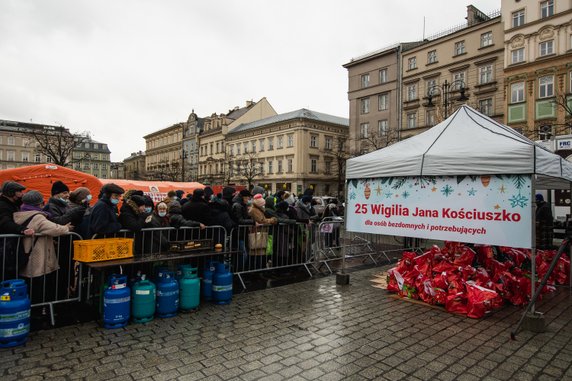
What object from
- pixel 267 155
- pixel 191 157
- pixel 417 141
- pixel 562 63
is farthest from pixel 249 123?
pixel 417 141

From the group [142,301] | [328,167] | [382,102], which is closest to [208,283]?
[142,301]

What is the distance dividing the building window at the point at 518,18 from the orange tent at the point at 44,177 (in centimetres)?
3490

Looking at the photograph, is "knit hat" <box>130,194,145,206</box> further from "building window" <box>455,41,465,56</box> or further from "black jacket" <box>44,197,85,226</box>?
"building window" <box>455,41,465,56</box>

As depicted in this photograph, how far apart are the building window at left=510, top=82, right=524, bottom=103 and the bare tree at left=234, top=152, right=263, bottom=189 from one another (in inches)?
1442

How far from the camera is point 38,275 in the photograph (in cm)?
508

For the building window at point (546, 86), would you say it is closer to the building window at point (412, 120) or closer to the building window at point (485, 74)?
the building window at point (485, 74)

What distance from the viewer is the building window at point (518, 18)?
30891mm

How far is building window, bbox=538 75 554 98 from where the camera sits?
29059 mm

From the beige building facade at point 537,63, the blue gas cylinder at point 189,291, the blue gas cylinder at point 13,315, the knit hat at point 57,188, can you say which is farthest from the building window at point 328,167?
the blue gas cylinder at point 13,315

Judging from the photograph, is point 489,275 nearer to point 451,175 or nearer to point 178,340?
point 451,175

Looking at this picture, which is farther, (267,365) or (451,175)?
(451,175)

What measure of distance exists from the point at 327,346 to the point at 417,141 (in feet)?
14.6

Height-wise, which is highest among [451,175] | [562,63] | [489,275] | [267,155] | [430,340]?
[562,63]

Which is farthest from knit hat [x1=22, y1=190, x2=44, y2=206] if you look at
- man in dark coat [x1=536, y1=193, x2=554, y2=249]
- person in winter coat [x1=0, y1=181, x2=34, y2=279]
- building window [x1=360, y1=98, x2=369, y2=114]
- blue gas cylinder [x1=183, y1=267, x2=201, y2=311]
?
building window [x1=360, y1=98, x2=369, y2=114]
